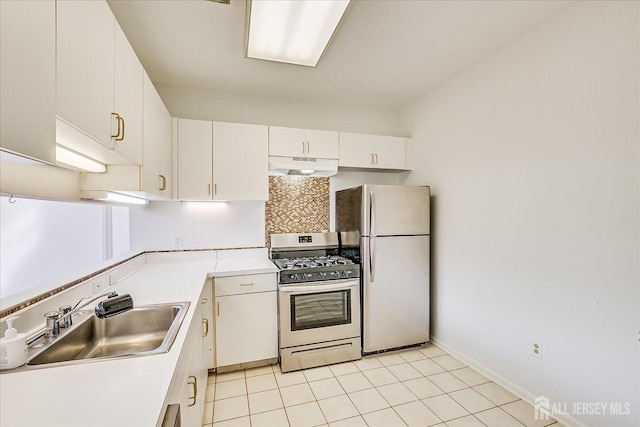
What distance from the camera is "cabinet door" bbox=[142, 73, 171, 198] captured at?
180 cm

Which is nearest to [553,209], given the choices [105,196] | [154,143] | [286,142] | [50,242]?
[286,142]

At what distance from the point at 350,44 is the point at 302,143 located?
99 centimetres

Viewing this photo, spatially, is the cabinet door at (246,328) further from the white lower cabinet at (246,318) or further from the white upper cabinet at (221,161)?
the white upper cabinet at (221,161)

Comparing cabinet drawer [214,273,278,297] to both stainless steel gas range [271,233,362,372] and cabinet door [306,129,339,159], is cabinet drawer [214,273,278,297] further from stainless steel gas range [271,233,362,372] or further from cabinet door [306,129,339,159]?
cabinet door [306,129,339,159]

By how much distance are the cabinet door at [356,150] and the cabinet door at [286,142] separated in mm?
422

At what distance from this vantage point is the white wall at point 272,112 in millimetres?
2914

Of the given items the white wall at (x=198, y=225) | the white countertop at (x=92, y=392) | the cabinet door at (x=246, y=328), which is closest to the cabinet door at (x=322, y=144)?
the white wall at (x=198, y=225)

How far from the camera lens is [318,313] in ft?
8.72

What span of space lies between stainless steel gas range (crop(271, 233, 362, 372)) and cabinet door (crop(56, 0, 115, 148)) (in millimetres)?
1727

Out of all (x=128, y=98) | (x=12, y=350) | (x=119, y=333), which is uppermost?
(x=128, y=98)

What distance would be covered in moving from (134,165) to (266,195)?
126 cm

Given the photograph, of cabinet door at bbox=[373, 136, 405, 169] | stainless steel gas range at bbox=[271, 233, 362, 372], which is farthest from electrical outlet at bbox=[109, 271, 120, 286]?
cabinet door at bbox=[373, 136, 405, 169]

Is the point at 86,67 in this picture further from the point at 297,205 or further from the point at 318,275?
the point at 297,205

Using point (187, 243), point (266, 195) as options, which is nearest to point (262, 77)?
point (266, 195)
